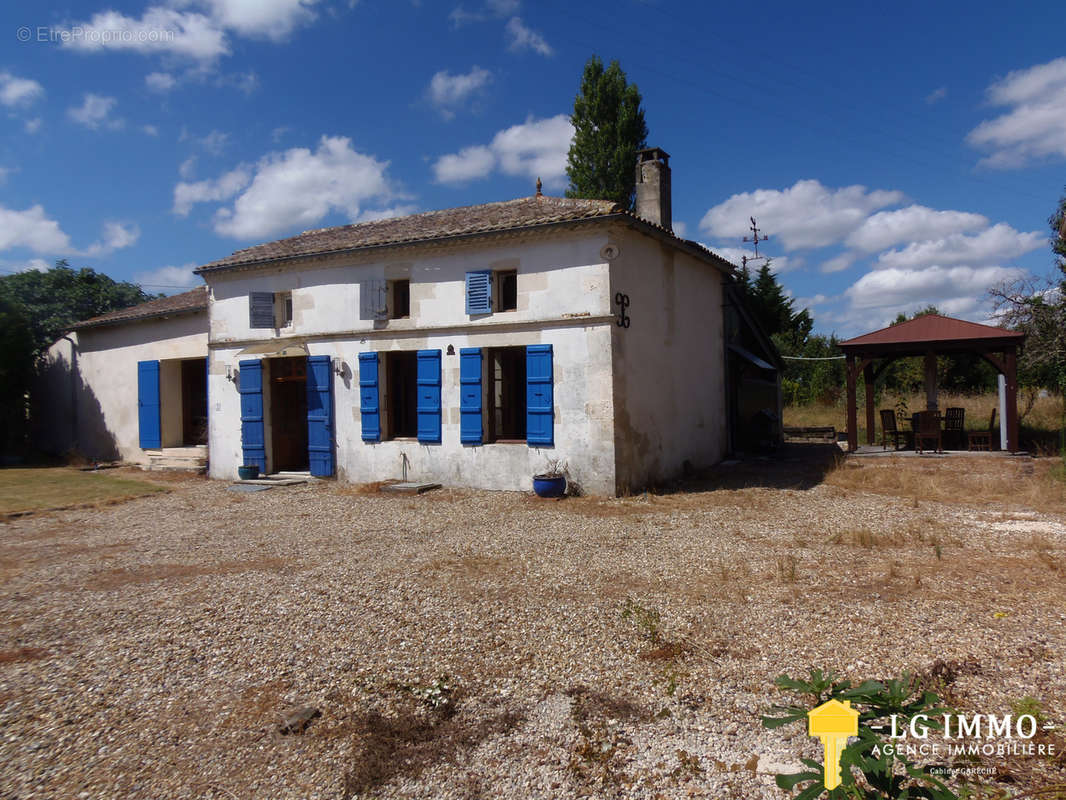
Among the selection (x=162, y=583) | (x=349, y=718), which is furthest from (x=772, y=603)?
(x=162, y=583)

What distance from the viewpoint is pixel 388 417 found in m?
11.8

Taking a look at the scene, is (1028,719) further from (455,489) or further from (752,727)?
(455,489)

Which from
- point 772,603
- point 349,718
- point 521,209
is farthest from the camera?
point 521,209

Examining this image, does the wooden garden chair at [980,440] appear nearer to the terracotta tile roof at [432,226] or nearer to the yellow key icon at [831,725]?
the terracotta tile roof at [432,226]

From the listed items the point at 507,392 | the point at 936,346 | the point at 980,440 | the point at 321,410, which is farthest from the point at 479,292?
the point at 980,440

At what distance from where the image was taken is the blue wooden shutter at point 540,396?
1014cm

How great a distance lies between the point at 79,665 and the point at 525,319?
7.56 meters

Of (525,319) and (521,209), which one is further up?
(521,209)

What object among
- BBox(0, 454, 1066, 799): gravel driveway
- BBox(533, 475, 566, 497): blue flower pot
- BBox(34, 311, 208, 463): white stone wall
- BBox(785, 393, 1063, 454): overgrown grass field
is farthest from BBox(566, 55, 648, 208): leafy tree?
BBox(0, 454, 1066, 799): gravel driveway

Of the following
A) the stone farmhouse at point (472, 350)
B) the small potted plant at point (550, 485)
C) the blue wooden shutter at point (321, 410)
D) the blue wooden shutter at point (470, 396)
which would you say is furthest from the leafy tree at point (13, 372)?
the small potted plant at point (550, 485)

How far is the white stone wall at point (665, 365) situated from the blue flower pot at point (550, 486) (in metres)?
0.89

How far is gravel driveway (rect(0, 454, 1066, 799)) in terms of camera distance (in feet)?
9.43

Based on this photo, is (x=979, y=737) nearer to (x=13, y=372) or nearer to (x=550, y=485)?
(x=550, y=485)

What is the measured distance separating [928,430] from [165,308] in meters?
17.3
